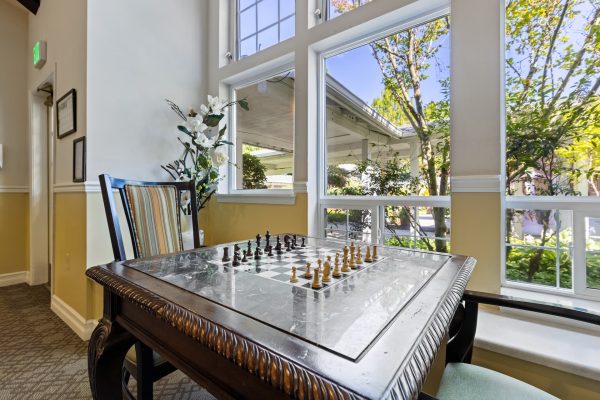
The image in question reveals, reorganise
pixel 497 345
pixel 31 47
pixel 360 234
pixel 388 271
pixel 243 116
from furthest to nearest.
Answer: pixel 31 47
pixel 243 116
pixel 360 234
pixel 497 345
pixel 388 271

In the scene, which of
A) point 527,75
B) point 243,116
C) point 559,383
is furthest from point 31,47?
point 559,383

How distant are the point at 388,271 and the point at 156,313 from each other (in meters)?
0.73

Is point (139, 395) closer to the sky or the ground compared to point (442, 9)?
closer to the ground

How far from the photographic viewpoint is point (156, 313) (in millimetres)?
698

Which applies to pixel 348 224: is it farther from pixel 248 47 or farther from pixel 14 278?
pixel 14 278

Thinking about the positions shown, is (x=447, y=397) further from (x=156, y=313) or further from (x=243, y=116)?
(x=243, y=116)

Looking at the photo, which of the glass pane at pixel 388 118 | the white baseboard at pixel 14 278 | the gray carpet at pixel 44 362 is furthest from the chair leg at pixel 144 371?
the white baseboard at pixel 14 278

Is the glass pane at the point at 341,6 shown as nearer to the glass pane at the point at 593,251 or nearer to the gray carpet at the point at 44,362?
the glass pane at the point at 593,251

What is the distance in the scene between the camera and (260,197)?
8.44 feet

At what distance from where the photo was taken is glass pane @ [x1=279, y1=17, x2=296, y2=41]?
8.17ft

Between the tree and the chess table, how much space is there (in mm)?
1648

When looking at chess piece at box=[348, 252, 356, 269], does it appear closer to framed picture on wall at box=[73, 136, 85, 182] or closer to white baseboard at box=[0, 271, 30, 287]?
framed picture on wall at box=[73, 136, 85, 182]

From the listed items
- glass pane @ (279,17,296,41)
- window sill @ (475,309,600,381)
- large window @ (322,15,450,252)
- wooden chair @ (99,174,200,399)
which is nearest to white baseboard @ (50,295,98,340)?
wooden chair @ (99,174,200,399)

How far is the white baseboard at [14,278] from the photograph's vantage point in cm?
326
